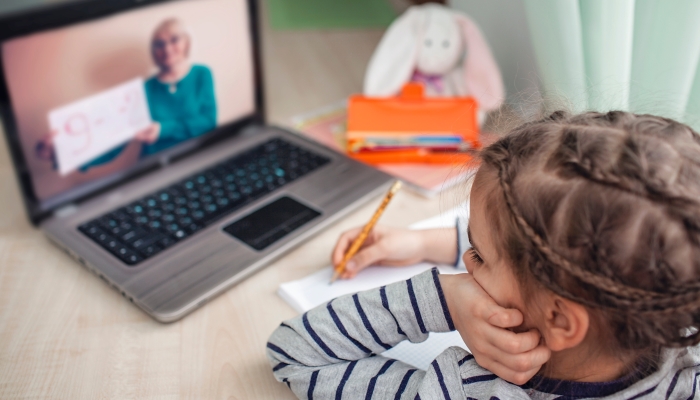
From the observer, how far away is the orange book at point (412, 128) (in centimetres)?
93

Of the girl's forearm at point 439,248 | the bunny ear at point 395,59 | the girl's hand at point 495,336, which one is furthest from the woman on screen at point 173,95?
the girl's hand at point 495,336

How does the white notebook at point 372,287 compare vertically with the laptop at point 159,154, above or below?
below

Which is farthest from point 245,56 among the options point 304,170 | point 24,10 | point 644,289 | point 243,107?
point 644,289

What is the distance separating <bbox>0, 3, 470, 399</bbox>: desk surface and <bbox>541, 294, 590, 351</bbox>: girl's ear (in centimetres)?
25

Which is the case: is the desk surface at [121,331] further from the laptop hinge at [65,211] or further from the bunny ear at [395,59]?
the bunny ear at [395,59]

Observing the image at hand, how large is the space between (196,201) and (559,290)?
0.51 metres

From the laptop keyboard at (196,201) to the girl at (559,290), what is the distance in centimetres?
22

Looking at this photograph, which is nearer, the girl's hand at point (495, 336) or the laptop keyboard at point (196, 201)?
the girl's hand at point (495, 336)

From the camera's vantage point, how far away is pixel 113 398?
539 millimetres

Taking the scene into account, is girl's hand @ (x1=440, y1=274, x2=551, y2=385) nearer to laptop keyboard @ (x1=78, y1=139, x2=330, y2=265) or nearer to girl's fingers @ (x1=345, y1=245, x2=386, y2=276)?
girl's fingers @ (x1=345, y1=245, x2=386, y2=276)

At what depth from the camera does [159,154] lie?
863 mm

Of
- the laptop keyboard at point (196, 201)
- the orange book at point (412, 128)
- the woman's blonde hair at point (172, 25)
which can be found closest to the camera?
the laptop keyboard at point (196, 201)

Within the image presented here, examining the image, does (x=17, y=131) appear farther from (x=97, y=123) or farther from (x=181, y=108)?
(x=181, y=108)

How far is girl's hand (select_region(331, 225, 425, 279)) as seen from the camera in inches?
27.1
